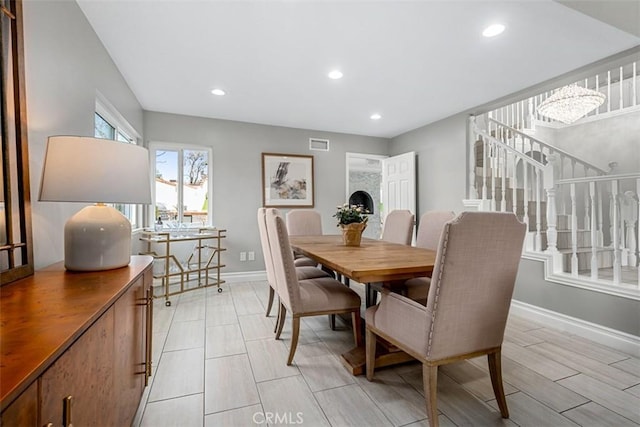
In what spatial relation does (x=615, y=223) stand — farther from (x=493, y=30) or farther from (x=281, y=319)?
(x=281, y=319)

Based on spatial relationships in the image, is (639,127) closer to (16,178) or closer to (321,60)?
(321,60)

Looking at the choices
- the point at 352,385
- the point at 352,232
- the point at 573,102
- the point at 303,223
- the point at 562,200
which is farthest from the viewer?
the point at 303,223

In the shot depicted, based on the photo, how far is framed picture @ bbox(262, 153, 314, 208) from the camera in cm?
440

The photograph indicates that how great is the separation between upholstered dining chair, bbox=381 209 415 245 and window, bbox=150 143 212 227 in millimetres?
2487

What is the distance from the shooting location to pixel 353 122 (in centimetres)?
432

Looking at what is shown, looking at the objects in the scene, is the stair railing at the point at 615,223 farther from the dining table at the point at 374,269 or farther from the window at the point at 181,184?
the window at the point at 181,184

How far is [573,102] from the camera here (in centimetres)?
314

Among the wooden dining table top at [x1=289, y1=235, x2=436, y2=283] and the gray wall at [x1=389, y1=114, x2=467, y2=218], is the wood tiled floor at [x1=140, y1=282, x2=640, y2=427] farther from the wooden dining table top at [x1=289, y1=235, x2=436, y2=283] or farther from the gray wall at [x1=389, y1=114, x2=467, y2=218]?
the gray wall at [x1=389, y1=114, x2=467, y2=218]

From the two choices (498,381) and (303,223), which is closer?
(498,381)

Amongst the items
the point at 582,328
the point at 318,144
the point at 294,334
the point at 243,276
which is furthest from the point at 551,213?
the point at 243,276

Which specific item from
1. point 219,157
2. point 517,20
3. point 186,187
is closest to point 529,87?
point 517,20

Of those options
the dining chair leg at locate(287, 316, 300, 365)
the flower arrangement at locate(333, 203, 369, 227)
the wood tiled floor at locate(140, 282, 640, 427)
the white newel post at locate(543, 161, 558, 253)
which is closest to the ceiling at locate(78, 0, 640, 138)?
the white newel post at locate(543, 161, 558, 253)

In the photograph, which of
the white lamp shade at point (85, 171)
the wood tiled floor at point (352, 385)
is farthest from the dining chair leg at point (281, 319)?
the white lamp shade at point (85, 171)

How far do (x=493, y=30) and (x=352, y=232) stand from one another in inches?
71.1
